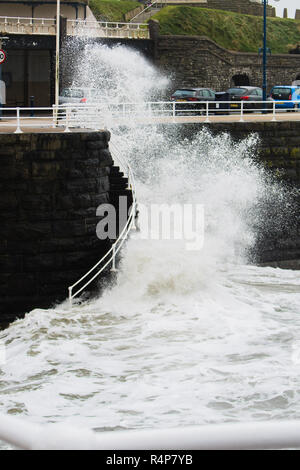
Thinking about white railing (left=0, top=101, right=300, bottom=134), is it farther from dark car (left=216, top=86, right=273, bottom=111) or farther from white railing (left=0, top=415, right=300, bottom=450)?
white railing (left=0, top=415, right=300, bottom=450)

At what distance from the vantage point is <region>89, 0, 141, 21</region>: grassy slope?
48125 mm

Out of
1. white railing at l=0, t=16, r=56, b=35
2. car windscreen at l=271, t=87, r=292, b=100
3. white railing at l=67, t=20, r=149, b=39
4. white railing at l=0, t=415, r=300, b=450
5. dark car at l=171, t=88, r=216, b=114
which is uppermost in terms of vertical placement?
white railing at l=67, t=20, r=149, b=39

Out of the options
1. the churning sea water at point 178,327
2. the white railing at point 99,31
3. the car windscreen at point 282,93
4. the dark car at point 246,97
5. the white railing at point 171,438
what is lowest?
the white railing at point 171,438

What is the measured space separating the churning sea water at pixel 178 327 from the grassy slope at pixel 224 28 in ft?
87.8

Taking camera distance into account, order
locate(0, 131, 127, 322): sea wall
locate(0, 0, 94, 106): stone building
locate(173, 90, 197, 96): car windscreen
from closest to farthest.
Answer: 1. locate(0, 131, 127, 322): sea wall
2. locate(173, 90, 197, 96): car windscreen
3. locate(0, 0, 94, 106): stone building

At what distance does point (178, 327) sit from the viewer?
43.6 ft

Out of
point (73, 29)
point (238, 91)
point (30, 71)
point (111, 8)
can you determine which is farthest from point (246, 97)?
point (111, 8)

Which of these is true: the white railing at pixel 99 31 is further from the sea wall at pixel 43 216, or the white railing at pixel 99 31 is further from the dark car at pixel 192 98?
the sea wall at pixel 43 216

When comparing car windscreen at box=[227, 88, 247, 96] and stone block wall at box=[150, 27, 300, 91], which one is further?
stone block wall at box=[150, 27, 300, 91]

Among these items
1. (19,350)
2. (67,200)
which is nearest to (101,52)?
(67,200)

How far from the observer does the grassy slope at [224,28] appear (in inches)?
1825

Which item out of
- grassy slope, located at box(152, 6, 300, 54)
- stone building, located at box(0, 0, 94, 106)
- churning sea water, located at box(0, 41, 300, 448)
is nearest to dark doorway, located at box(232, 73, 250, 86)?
grassy slope, located at box(152, 6, 300, 54)

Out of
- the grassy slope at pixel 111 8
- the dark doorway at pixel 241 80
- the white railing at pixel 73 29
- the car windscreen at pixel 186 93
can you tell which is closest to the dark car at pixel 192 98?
the car windscreen at pixel 186 93

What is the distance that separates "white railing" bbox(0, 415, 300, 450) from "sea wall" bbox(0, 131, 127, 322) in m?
11.6
